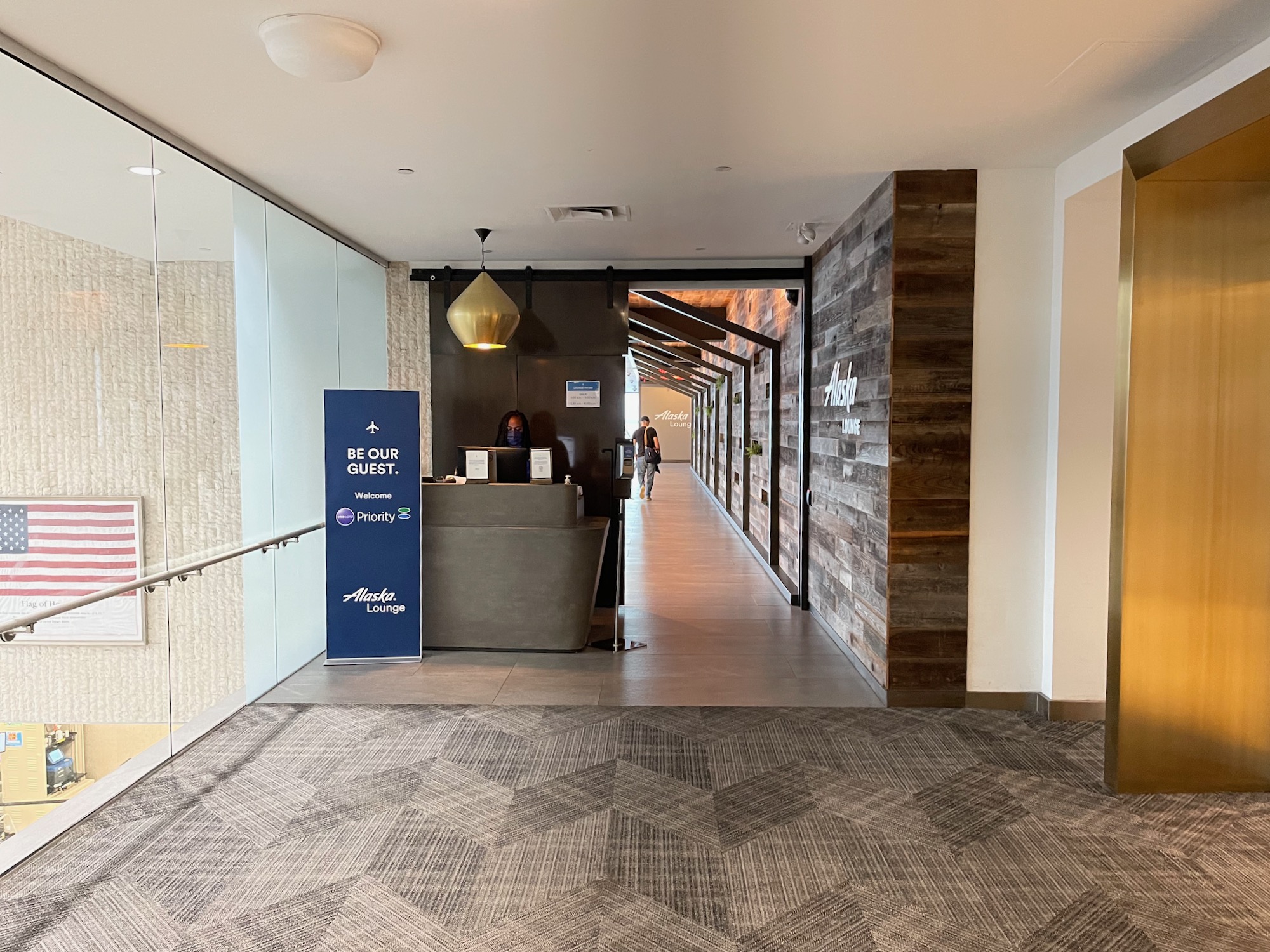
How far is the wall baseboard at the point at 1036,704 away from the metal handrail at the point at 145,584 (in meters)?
3.94

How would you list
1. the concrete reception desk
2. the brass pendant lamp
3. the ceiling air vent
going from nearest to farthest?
1. the ceiling air vent
2. the concrete reception desk
3. the brass pendant lamp

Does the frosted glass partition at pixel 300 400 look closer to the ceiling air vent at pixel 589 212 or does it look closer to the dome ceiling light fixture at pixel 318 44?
the ceiling air vent at pixel 589 212

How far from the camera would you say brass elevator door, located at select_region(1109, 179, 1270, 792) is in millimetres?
3248

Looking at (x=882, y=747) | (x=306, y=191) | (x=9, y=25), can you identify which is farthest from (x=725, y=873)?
(x=306, y=191)

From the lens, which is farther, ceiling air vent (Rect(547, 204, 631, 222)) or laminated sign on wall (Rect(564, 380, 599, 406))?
laminated sign on wall (Rect(564, 380, 599, 406))

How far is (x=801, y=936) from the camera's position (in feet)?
8.14

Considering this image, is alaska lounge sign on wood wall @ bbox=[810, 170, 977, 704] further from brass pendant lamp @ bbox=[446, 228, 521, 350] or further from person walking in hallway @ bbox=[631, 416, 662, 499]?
person walking in hallway @ bbox=[631, 416, 662, 499]

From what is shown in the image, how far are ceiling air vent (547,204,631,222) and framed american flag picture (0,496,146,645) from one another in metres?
2.84

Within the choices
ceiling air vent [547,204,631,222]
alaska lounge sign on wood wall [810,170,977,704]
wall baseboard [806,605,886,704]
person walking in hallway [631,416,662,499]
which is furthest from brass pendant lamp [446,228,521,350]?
person walking in hallway [631,416,662,499]

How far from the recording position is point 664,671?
5172 millimetres

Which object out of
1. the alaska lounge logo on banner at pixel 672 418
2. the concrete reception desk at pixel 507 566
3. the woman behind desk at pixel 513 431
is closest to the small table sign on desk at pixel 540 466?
the concrete reception desk at pixel 507 566

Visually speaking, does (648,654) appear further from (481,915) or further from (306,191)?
(306,191)

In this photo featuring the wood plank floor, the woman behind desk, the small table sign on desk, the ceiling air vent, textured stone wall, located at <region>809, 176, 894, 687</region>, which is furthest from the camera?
the woman behind desk

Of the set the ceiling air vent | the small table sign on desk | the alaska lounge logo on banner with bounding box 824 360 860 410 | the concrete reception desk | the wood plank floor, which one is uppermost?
the ceiling air vent
